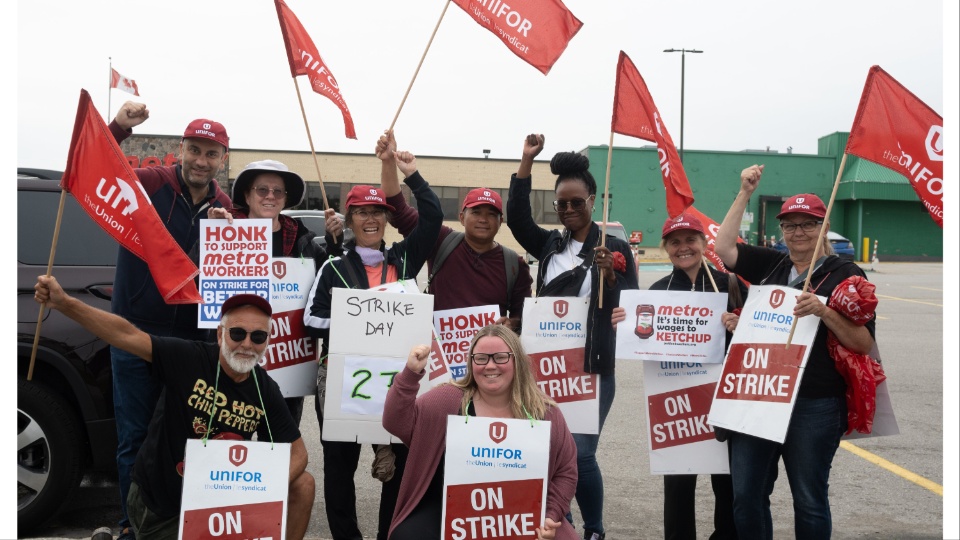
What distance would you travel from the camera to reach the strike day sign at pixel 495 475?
12.4 ft

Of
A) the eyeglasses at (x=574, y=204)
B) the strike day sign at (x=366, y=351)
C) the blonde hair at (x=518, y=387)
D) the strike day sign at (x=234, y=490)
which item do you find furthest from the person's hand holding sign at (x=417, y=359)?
the eyeglasses at (x=574, y=204)

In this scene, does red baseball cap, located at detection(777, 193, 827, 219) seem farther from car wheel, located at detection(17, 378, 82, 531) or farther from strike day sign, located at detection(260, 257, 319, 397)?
car wheel, located at detection(17, 378, 82, 531)

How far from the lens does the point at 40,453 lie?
4664 mm

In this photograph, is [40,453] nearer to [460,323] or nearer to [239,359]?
[239,359]

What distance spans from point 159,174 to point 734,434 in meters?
3.20

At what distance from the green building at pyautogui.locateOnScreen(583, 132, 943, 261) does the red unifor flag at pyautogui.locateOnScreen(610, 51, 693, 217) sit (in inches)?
1608

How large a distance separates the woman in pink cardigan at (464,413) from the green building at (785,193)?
139ft

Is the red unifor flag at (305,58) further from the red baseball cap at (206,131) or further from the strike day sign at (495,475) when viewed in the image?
the strike day sign at (495,475)

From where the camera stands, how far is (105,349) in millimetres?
4758

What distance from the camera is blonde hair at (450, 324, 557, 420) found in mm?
3922

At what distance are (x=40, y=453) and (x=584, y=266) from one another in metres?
3.13

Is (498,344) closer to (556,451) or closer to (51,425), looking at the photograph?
(556,451)

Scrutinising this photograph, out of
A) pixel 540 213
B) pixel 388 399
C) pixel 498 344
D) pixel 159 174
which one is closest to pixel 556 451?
pixel 498 344

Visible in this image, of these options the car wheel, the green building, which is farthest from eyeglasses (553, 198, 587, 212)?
the green building
